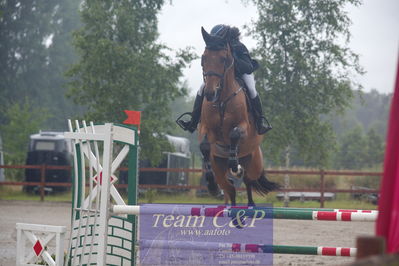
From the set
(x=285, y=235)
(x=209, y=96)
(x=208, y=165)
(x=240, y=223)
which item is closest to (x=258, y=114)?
(x=208, y=165)

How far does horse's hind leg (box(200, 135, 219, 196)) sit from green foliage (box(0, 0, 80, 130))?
3187 centimetres

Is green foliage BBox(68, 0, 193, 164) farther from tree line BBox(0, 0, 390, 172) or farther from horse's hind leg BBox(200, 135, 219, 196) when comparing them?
horse's hind leg BBox(200, 135, 219, 196)

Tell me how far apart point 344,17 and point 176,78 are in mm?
5407

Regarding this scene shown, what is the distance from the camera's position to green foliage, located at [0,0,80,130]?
123 feet

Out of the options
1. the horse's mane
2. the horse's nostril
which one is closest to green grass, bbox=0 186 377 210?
the horse's mane

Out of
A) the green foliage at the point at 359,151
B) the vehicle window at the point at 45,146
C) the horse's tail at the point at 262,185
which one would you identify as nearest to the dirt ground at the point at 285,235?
the horse's tail at the point at 262,185

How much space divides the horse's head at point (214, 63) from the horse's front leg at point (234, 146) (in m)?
0.36

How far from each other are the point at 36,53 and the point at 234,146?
119 ft

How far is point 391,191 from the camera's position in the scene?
2.30 m

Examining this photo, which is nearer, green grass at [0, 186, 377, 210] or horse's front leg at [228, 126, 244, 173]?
horse's front leg at [228, 126, 244, 173]

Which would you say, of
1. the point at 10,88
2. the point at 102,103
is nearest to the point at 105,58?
the point at 102,103

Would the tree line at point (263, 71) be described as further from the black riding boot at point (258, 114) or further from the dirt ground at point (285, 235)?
the black riding boot at point (258, 114)

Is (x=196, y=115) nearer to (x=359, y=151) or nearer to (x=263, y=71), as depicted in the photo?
(x=263, y=71)

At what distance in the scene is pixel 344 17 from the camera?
1845cm
